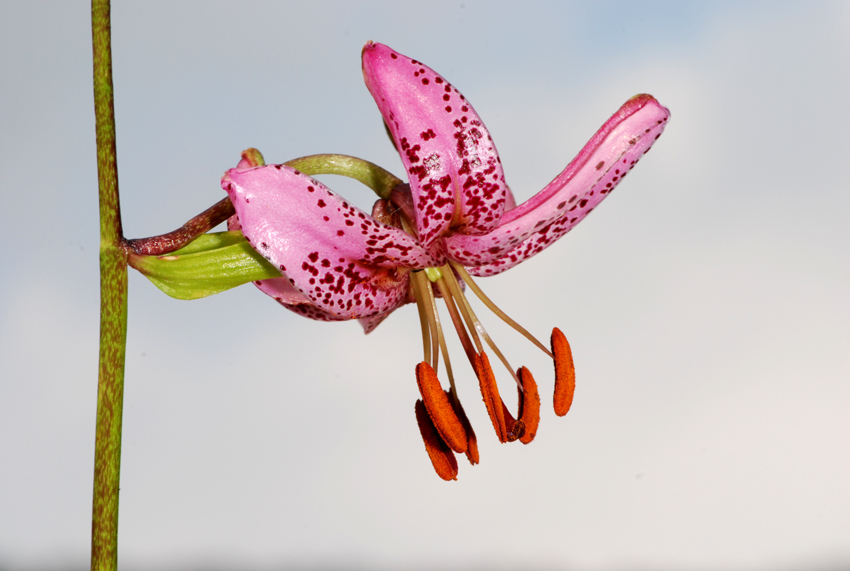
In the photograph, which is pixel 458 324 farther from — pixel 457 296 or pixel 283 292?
pixel 283 292

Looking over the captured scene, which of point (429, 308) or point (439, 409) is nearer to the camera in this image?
point (439, 409)

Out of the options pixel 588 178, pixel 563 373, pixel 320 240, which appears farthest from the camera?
pixel 563 373

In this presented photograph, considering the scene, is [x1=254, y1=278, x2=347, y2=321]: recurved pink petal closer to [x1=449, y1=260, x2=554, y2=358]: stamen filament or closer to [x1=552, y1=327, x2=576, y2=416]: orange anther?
[x1=449, y1=260, x2=554, y2=358]: stamen filament

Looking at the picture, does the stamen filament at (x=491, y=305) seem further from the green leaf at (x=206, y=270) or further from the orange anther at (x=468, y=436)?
the green leaf at (x=206, y=270)

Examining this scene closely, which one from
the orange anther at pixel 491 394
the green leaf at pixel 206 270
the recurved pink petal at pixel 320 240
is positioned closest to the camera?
the recurved pink petal at pixel 320 240

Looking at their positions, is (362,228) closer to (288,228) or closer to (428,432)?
(288,228)

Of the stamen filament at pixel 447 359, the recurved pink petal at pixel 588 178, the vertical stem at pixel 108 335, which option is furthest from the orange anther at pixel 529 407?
the vertical stem at pixel 108 335

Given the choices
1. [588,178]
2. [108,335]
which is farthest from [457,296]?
[108,335]

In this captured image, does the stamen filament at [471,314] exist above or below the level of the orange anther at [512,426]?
above
